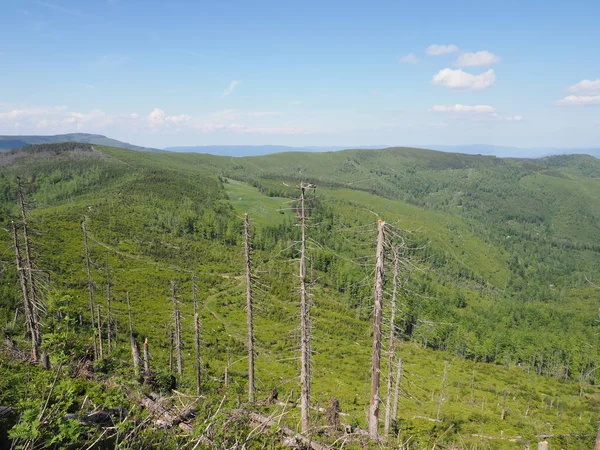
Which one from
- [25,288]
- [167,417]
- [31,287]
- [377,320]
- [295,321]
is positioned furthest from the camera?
[295,321]

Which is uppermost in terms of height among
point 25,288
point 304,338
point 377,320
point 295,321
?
point 377,320

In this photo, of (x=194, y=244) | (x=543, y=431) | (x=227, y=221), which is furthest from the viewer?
(x=227, y=221)

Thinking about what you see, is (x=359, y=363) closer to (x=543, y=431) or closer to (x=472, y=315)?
(x=543, y=431)

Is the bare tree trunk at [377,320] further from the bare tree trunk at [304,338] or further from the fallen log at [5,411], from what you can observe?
the fallen log at [5,411]

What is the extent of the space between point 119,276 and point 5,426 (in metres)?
89.1

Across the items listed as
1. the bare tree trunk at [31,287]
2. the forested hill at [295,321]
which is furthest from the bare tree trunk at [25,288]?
the forested hill at [295,321]

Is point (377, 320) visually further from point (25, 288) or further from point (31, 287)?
point (25, 288)

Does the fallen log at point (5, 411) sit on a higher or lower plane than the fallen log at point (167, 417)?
higher

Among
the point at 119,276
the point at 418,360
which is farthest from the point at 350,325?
the point at 119,276

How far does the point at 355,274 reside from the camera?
13262 cm

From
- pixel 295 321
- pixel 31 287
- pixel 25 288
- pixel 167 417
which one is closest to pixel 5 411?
pixel 167 417

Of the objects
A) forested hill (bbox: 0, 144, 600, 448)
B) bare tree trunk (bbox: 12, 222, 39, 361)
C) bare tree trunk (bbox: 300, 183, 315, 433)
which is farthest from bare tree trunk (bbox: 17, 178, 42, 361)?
bare tree trunk (bbox: 300, 183, 315, 433)

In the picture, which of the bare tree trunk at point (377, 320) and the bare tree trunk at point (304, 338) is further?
the bare tree trunk at point (304, 338)

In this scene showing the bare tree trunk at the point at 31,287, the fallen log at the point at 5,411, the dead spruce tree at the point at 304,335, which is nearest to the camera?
the fallen log at the point at 5,411
